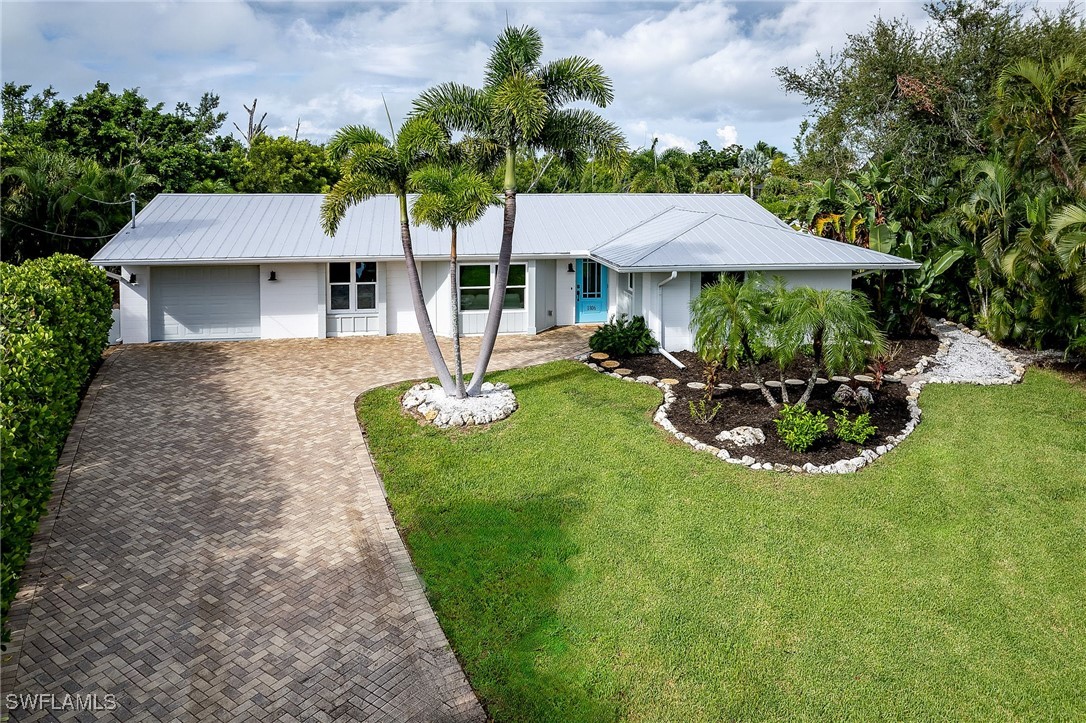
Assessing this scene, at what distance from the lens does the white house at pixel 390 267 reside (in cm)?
1723

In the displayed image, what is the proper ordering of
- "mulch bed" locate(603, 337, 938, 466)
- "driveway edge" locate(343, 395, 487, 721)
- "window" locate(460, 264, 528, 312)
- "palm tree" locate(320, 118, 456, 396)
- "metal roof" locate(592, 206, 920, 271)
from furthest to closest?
"window" locate(460, 264, 528, 312) < "metal roof" locate(592, 206, 920, 271) < "palm tree" locate(320, 118, 456, 396) < "mulch bed" locate(603, 337, 938, 466) < "driveway edge" locate(343, 395, 487, 721)

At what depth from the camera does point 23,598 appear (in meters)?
7.36

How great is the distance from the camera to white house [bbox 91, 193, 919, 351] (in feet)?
56.5

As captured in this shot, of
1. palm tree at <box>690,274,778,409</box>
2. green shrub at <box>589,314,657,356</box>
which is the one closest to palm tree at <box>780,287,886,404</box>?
palm tree at <box>690,274,778,409</box>

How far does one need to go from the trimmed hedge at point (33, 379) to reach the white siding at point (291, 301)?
17.5 feet

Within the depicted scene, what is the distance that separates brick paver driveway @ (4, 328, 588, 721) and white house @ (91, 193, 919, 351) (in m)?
5.94

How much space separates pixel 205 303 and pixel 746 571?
16.0m

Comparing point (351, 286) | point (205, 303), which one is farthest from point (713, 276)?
point (205, 303)

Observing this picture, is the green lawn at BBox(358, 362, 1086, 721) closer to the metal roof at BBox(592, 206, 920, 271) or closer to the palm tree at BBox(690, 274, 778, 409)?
the palm tree at BBox(690, 274, 778, 409)

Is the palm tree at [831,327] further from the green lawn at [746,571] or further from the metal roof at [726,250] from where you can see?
the metal roof at [726,250]

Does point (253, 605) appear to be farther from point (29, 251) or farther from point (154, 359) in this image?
point (29, 251)

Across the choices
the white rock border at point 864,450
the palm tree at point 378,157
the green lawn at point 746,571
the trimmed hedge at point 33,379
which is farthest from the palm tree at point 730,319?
the trimmed hedge at point 33,379

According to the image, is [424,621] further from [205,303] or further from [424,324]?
[205,303]

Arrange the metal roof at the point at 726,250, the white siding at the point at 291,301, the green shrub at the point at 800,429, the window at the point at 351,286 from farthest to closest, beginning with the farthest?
the window at the point at 351,286 → the white siding at the point at 291,301 → the metal roof at the point at 726,250 → the green shrub at the point at 800,429
